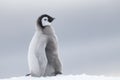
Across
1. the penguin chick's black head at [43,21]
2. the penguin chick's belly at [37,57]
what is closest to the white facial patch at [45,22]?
the penguin chick's black head at [43,21]

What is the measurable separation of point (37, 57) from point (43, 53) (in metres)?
0.23

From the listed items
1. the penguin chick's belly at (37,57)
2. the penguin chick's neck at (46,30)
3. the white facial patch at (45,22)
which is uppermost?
the white facial patch at (45,22)

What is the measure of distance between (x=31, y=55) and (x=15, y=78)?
136cm

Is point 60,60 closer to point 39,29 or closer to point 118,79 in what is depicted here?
point 39,29

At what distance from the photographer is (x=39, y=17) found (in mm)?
16875

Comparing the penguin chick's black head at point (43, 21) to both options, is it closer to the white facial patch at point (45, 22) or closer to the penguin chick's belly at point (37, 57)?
the white facial patch at point (45, 22)

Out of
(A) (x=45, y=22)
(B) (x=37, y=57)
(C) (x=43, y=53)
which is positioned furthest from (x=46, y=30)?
(B) (x=37, y=57)

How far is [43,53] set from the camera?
1619 centimetres

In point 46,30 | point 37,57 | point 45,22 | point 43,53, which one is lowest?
point 37,57

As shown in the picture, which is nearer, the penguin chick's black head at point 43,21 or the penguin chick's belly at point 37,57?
the penguin chick's belly at point 37,57

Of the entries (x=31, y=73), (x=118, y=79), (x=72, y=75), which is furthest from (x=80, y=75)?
(x=31, y=73)

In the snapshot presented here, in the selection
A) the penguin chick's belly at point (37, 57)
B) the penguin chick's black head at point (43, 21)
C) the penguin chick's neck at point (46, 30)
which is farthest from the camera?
the penguin chick's black head at point (43, 21)

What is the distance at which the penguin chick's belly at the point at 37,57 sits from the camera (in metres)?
16.0

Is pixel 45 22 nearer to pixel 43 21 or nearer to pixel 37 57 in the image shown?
pixel 43 21
